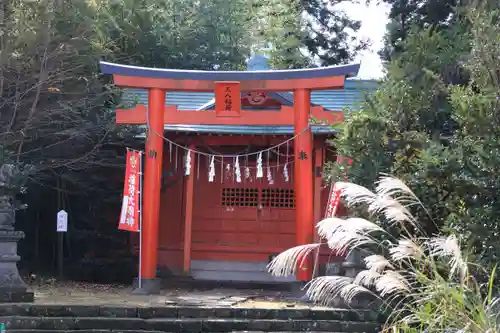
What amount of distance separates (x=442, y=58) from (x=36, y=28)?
6088 mm

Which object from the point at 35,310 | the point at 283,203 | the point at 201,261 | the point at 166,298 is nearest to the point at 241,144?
the point at 283,203

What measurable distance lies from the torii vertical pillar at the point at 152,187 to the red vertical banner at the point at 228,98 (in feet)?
2.94

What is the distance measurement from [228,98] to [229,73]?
1.29 ft

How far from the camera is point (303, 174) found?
10.9m

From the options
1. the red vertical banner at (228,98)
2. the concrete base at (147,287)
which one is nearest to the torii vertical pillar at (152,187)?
the concrete base at (147,287)

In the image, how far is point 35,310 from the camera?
8.58 metres

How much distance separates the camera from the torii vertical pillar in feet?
36.2

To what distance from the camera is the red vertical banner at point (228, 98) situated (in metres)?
11.1

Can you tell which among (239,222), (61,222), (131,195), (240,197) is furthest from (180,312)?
(240,197)

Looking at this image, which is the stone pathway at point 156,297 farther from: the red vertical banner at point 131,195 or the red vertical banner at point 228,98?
the red vertical banner at point 228,98

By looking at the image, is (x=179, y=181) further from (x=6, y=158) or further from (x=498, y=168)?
(x=498, y=168)

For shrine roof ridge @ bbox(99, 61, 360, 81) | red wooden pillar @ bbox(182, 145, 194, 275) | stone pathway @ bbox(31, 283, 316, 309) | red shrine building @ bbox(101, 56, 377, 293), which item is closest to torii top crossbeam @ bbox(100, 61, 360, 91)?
shrine roof ridge @ bbox(99, 61, 360, 81)

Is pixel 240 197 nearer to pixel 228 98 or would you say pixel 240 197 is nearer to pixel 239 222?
pixel 239 222

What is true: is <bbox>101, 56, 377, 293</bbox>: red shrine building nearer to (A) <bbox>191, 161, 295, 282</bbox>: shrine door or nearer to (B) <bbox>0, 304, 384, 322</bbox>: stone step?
(A) <bbox>191, 161, 295, 282</bbox>: shrine door
